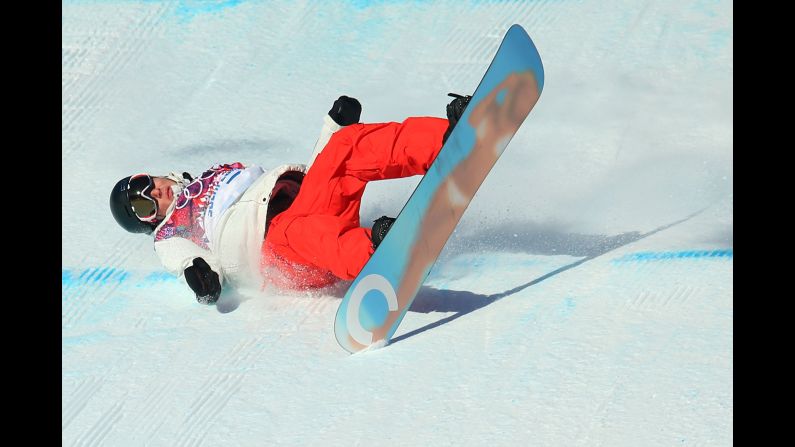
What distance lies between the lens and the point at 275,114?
213 inches

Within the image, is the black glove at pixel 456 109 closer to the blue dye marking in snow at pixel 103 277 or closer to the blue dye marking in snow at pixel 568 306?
the blue dye marking in snow at pixel 568 306

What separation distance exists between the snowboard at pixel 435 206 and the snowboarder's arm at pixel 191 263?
2.13 ft

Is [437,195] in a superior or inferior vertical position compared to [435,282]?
superior

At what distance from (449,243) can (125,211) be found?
1.20 metres

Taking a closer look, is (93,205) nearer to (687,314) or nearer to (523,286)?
(523,286)

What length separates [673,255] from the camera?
3.67 meters

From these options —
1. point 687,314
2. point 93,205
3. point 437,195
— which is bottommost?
point 93,205

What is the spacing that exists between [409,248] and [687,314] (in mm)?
830

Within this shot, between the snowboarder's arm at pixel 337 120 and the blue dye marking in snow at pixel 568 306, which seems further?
the snowboarder's arm at pixel 337 120

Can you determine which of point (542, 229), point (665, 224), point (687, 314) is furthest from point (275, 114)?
point (687, 314)

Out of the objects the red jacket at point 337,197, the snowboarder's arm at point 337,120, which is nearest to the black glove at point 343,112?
the snowboarder's arm at point 337,120

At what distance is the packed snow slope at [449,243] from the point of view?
286 cm

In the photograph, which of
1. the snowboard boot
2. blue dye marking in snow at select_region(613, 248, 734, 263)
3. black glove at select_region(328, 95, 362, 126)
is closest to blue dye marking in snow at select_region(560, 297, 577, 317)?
blue dye marking in snow at select_region(613, 248, 734, 263)

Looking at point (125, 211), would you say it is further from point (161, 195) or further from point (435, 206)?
point (435, 206)
